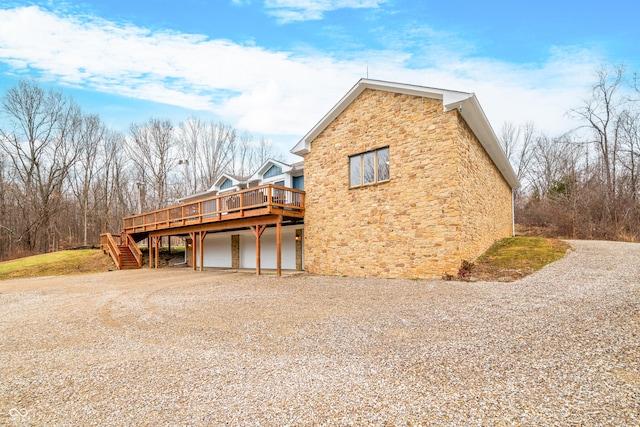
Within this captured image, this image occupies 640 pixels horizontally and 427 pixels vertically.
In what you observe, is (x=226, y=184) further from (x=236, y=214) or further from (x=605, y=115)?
(x=605, y=115)

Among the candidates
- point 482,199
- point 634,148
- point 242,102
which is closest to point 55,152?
point 242,102

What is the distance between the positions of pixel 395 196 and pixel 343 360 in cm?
751

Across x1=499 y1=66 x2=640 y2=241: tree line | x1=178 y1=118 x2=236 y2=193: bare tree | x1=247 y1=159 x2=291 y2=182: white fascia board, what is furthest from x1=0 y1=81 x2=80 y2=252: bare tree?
x1=499 y1=66 x2=640 y2=241: tree line

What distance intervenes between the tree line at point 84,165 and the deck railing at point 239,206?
39.6ft

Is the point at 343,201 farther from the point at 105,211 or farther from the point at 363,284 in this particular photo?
the point at 105,211

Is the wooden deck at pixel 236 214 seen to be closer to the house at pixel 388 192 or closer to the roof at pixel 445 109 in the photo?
the house at pixel 388 192

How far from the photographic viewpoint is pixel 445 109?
9477 millimetres

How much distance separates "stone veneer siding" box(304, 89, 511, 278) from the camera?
938 centimetres

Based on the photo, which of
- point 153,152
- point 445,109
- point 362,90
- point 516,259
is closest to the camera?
point 445,109

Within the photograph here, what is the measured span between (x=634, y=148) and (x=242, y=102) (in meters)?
27.2

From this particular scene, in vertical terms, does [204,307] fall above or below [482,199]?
below

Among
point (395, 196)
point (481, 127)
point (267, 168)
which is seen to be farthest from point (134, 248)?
point (481, 127)

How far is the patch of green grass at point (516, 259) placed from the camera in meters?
8.98

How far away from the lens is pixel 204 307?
7.20m
